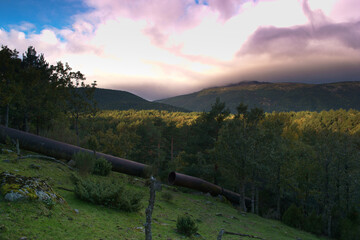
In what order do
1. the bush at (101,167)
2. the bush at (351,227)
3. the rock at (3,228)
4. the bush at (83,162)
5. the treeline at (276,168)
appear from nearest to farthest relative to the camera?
1. the rock at (3,228)
2. the bush at (83,162)
3. the bush at (101,167)
4. the bush at (351,227)
5. the treeline at (276,168)

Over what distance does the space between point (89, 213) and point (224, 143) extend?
18872 millimetres

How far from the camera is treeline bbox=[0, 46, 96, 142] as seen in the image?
2083cm

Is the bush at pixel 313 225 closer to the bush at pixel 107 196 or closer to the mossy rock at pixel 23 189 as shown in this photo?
the bush at pixel 107 196

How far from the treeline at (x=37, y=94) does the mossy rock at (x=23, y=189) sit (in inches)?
600


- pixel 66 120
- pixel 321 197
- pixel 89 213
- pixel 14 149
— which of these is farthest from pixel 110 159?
pixel 321 197

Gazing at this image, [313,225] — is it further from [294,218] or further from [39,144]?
[39,144]

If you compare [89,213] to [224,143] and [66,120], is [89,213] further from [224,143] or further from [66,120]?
[66,120]

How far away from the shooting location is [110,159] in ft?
53.8

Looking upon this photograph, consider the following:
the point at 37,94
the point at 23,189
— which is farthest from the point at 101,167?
the point at 37,94

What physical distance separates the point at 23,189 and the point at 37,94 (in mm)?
20663

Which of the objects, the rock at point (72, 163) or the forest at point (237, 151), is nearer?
the rock at point (72, 163)

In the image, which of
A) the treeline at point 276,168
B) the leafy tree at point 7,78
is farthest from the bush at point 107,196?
the leafy tree at point 7,78

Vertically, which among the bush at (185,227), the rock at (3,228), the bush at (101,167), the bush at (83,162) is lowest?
the bush at (185,227)

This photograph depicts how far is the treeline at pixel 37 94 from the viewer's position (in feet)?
68.3
